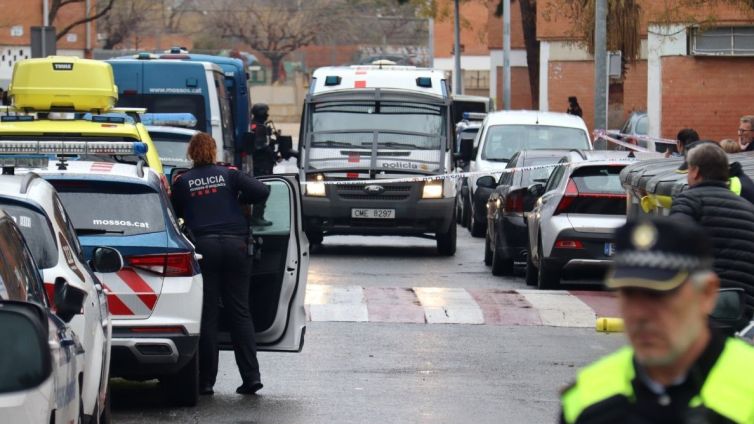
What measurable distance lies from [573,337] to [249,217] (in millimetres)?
3838

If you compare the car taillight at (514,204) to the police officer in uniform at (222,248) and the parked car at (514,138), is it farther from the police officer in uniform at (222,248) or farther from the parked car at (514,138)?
the police officer in uniform at (222,248)

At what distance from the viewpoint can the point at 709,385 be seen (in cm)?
308

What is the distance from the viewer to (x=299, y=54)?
88.9m

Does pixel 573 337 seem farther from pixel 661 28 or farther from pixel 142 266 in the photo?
pixel 661 28

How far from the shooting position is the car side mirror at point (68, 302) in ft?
21.1

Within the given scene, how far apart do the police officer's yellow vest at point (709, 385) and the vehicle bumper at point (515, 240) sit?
15058mm

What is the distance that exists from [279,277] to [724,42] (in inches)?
871

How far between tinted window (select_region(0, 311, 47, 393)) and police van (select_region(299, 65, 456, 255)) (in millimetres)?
16144

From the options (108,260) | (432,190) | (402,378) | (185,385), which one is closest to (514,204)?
(432,190)

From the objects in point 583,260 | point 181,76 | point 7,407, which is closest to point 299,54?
point 181,76

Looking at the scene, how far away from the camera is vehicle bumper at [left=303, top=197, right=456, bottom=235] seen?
20.9 m

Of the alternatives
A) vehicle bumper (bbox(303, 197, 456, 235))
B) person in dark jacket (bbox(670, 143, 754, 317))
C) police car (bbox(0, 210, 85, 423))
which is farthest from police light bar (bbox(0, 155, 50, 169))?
vehicle bumper (bbox(303, 197, 456, 235))

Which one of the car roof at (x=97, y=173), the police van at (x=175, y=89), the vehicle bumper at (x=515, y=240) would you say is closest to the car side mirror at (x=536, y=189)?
the vehicle bumper at (x=515, y=240)

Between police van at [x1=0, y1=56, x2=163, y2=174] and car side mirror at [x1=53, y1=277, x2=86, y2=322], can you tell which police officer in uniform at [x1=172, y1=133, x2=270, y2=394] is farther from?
police van at [x1=0, y1=56, x2=163, y2=174]
